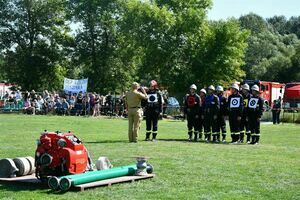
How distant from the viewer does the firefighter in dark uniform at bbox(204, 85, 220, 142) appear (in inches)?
851

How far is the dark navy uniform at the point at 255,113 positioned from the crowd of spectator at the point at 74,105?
2210 centimetres

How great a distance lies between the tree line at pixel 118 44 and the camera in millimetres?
57500

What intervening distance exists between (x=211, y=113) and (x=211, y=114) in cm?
4

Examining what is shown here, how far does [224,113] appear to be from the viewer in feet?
71.4

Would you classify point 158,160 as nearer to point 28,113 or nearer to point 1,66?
point 28,113

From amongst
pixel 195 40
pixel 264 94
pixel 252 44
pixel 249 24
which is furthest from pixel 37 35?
pixel 249 24

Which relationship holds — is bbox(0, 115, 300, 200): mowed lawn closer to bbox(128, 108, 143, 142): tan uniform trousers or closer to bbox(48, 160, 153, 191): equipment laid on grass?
bbox(48, 160, 153, 191): equipment laid on grass

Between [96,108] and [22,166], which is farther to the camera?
[96,108]

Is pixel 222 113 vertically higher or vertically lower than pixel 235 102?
lower

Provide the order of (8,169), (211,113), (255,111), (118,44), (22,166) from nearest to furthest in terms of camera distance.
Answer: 1. (8,169)
2. (22,166)
3. (255,111)
4. (211,113)
5. (118,44)

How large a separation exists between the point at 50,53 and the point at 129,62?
963cm

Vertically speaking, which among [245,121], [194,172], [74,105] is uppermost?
[74,105]

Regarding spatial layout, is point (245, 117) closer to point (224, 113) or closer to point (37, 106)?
point (224, 113)

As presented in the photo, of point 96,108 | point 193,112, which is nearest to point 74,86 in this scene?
point 96,108
